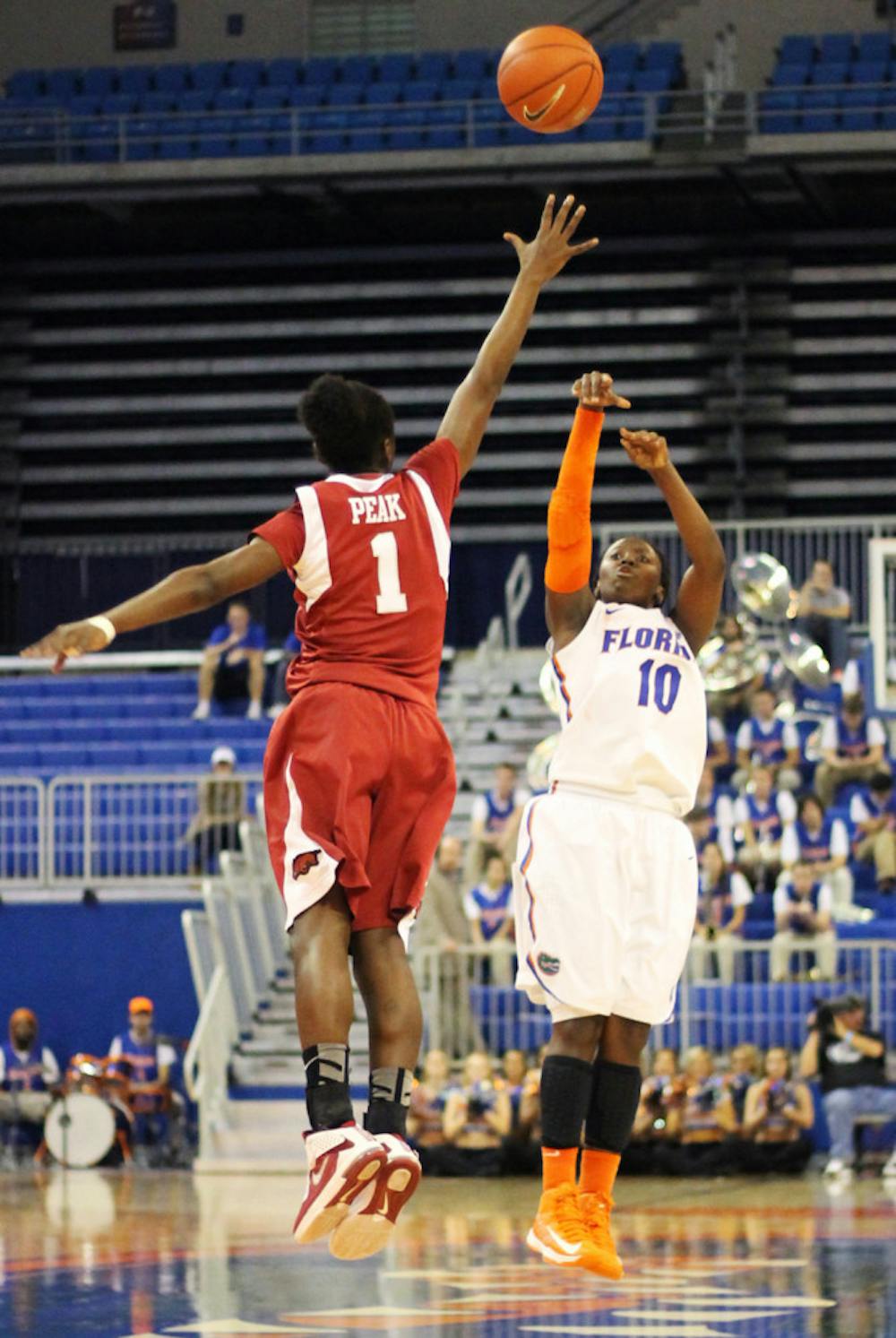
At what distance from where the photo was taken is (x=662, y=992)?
6676 millimetres

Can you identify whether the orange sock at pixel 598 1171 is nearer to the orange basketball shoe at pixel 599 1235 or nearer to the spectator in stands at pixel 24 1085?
the orange basketball shoe at pixel 599 1235

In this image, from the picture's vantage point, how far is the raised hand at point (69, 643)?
208 inches

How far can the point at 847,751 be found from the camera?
17.3 metres

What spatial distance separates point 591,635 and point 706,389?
1630 centimetres

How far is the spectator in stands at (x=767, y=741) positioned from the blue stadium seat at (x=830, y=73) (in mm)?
7035

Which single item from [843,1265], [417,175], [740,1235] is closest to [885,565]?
[417,175]

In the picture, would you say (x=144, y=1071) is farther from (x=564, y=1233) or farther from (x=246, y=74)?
(x=246, y=74)

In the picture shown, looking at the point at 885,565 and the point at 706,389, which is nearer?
the point at 885,565

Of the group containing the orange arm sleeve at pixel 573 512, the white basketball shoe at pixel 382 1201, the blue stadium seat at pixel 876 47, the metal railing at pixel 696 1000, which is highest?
the blue stadium seat at pixel 876 47

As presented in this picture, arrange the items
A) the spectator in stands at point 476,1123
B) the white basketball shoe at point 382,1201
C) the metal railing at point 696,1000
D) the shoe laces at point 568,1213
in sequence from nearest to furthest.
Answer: the white basketball shoe at point 382,1201, the shoe laces at point 568,1213, the spectator in stands at point 476,1123, the metal railing at point 696,1000

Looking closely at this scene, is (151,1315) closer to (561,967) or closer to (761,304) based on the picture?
(561,967)

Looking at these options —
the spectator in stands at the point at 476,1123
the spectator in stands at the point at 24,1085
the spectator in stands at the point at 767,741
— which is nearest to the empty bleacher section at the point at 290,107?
the spectator in stands at the point at 767,741

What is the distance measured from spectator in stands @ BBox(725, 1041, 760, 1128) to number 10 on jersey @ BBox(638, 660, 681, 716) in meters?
8.42

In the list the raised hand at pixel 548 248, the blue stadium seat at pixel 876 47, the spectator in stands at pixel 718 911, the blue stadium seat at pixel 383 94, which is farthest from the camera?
the blue stadium seat at pixel 383 94
